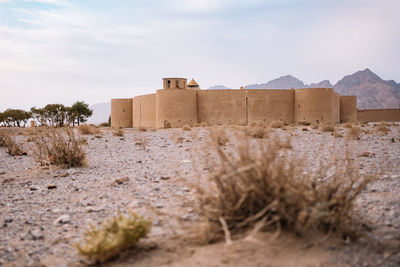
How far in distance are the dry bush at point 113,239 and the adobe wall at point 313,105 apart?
2754cm

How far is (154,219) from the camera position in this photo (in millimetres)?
3072

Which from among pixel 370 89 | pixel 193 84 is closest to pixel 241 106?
pixel 193 84

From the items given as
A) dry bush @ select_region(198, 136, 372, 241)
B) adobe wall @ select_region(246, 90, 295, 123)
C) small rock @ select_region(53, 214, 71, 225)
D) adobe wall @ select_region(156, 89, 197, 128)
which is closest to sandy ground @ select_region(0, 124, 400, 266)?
small rock @ select_region(53, 214, 71, 225)

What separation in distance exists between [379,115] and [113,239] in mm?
43446

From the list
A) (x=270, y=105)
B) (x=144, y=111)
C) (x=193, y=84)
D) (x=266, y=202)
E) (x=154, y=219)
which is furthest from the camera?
(x=193, y=84)

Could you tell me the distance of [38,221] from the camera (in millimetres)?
3396

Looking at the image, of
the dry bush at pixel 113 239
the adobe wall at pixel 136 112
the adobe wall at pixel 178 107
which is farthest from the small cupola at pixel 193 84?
the dry bush at pixel 113 239

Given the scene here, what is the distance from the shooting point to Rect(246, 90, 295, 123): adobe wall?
2791 cm

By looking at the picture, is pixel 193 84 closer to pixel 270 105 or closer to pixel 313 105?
pixel 270 105

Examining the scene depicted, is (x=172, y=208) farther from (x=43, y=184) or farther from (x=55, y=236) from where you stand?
(x=43, y=184)

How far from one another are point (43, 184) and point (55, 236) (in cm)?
239

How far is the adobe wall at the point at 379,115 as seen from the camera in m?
38.7

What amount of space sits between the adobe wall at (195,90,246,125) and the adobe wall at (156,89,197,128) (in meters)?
0.77

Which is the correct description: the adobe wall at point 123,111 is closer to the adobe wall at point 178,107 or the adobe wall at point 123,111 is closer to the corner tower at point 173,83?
the corner tower at point 173,83
